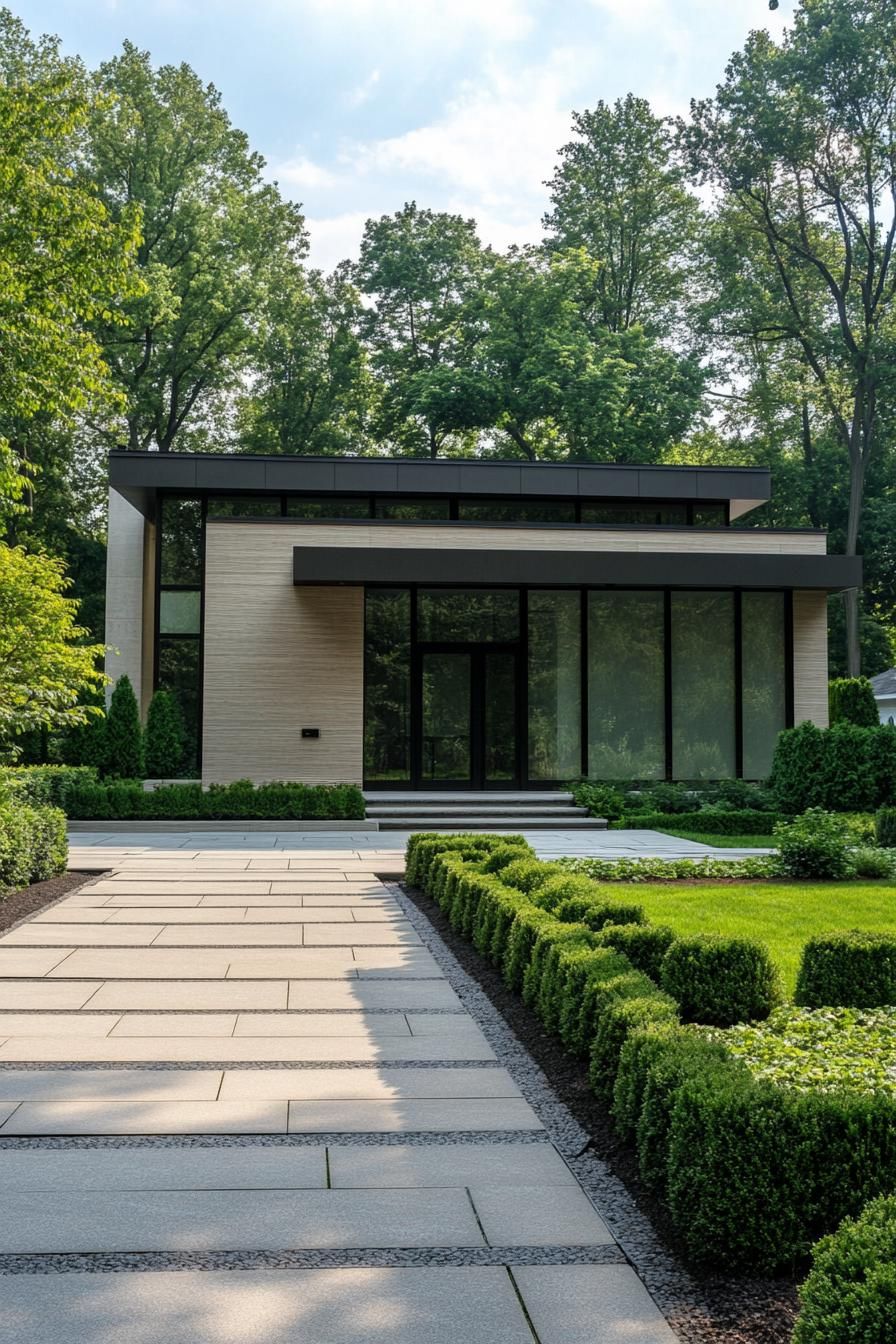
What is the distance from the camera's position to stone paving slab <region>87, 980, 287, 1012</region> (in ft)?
21.7

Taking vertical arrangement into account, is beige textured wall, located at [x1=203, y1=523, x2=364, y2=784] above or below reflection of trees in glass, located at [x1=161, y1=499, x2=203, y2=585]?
below

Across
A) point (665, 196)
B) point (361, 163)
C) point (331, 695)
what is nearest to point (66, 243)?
point (331, 695)

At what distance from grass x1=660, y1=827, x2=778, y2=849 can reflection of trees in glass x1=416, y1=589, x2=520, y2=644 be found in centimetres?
539

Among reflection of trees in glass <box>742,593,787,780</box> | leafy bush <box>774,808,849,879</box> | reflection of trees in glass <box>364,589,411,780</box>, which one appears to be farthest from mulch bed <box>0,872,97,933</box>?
reflection of trees in glass <box>742,593,787,780</box>

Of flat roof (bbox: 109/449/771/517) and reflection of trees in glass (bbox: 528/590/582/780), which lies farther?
flat roof (bbox: 109/449/771/517)

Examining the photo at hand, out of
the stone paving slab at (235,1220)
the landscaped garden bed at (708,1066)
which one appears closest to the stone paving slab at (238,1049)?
the landscaped garden bed at (708,1066)

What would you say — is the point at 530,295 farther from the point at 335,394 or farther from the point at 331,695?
the point at 331,695

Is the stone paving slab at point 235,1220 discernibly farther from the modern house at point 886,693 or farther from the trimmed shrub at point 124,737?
the modern house at point 886,693

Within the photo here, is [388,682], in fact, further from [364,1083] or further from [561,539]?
[364,1083]

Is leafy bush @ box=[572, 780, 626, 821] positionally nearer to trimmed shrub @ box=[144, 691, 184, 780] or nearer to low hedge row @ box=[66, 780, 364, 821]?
low hedge row @ box=[66, 780, 364, 821]

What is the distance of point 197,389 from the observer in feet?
117

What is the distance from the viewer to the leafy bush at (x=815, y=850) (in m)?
11.4

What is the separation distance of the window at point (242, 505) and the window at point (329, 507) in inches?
12.8

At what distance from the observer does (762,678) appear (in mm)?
21219
